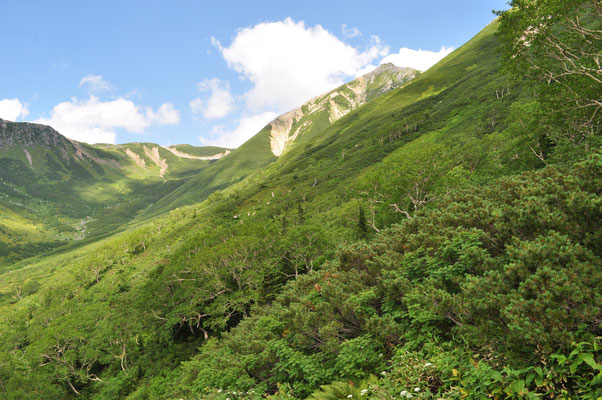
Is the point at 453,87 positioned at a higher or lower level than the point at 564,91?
higher

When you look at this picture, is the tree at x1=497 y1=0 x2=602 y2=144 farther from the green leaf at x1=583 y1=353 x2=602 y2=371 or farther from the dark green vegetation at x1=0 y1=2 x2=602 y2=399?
the green leaf at x1=583 y1=353 x2=602 y2=371

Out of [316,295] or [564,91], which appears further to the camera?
[564,91]

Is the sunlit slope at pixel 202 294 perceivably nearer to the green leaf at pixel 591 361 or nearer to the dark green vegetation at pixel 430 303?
the dark green vegetation at pixel 430 303

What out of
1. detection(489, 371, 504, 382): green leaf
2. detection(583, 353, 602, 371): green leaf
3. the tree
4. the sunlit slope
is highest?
the tree

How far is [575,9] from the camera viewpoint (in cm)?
1644

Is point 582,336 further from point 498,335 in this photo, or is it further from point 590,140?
point 590,140

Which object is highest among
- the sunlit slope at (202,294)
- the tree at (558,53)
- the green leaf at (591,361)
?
the tree at (558,53)

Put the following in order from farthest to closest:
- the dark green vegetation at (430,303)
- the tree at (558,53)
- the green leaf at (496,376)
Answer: the tree at (558,53)
the dark green vegetation at (430,303)
the green leaf at (496,376)

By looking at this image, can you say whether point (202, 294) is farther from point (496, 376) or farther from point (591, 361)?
point (591, 361)

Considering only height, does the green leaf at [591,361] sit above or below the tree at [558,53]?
below

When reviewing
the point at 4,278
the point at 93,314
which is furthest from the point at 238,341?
the point at 4,278

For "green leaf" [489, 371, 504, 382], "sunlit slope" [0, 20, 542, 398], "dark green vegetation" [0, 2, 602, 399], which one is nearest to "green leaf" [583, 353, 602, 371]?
"dark green vegetation" [0, 2, 602, 399]

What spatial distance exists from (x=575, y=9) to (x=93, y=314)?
89040 mm

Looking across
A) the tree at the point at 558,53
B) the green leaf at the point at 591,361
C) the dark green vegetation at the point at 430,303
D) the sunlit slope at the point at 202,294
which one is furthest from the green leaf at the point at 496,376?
the tree at the point at 558,53
